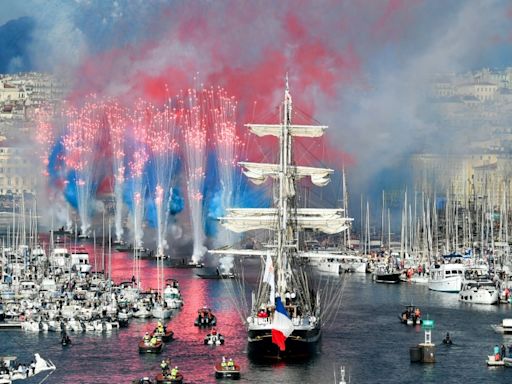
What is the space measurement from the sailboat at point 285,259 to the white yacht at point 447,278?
1424 centimetres

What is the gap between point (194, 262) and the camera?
121 m

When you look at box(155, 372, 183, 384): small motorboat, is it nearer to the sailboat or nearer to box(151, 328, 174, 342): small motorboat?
the sailboat

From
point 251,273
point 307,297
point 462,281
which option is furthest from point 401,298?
point 307,297

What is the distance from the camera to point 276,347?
228 ft

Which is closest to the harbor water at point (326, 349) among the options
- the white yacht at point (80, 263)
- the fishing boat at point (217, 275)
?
the fishing boat at point (217, 275)

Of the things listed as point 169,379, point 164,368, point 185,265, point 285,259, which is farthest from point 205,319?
point 185,265

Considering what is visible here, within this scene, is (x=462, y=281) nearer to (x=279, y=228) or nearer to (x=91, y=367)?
(x=279, y=228)

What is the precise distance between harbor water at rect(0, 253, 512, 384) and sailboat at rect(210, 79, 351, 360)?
1075 millimetres

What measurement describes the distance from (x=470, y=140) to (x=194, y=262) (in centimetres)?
7306

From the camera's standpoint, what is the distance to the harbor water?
6662cm

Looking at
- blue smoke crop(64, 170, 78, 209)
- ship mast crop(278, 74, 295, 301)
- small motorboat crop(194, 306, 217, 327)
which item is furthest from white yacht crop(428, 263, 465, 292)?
blue smoke crop(64, 170, 78, 209)

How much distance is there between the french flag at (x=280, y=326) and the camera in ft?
225

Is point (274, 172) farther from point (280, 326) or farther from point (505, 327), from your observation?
point (280, 326)

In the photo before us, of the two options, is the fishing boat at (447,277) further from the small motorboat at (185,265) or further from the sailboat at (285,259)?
the small motorboat at (185,265)
